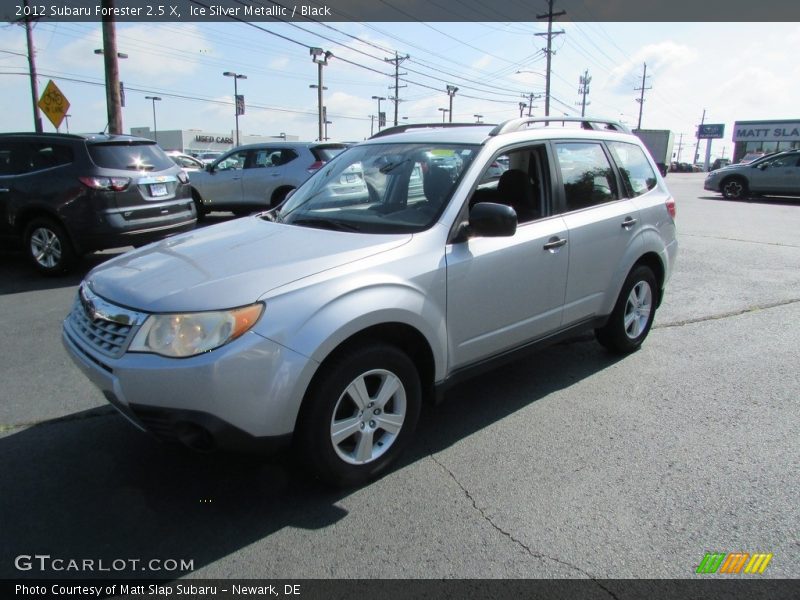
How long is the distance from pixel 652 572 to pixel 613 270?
243 centimetres

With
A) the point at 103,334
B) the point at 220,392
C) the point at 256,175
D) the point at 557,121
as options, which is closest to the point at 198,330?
the point at 220,392

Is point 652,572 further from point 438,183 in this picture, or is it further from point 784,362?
point 784,362

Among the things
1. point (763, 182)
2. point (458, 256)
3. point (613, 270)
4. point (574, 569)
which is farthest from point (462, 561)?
point (763, 182)

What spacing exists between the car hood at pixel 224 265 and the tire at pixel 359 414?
482mm

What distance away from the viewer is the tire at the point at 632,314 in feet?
15.1

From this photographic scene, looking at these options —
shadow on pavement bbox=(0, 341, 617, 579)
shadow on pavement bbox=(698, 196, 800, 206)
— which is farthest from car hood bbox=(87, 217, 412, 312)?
shadow on pavement bbox=(698, 196, 800, 206)

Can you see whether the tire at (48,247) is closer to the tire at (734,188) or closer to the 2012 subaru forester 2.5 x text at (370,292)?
the 2012 subaru forester 2.5 x text at (370,292)

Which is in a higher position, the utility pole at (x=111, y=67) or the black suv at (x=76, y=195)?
the utility pole at (x=111, y=67)

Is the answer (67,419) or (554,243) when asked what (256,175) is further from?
(554,243)

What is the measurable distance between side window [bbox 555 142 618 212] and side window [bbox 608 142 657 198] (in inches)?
7.4

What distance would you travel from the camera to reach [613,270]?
4348mm

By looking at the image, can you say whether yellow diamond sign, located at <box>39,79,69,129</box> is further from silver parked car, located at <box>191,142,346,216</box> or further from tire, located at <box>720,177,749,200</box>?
tire, located at <box>720,177,749,200</box>

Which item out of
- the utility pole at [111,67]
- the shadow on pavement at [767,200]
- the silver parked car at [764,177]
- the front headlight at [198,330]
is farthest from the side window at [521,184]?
the silver parked car at [764,177]

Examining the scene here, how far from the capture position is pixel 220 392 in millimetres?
2412
